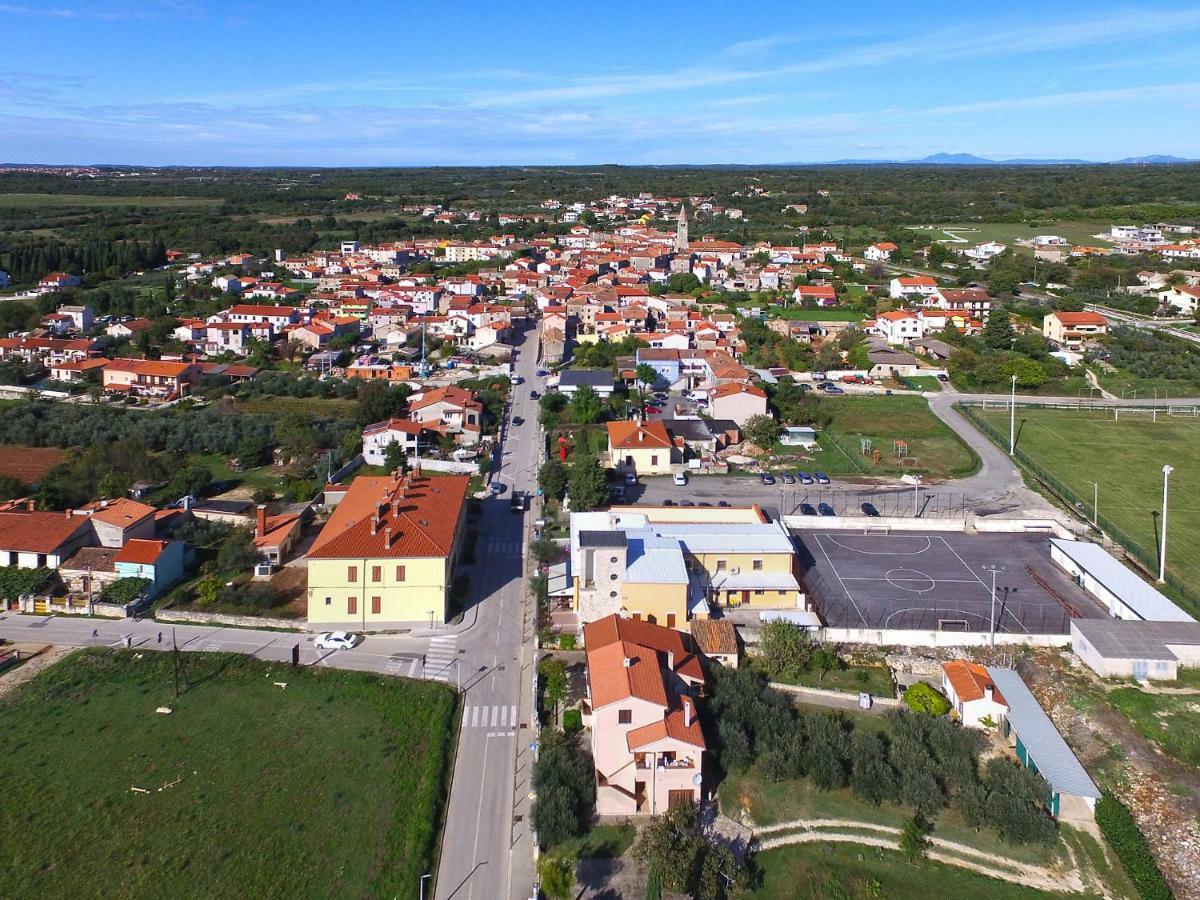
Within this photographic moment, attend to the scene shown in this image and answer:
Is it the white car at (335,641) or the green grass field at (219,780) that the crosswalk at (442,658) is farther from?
the white car at (335,641)

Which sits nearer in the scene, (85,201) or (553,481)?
(553,481)

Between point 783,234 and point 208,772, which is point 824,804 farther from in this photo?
point 783,234

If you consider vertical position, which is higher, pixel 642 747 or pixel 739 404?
pixel 739 404

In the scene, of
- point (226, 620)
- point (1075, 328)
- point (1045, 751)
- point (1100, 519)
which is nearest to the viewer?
point (1045, 751)

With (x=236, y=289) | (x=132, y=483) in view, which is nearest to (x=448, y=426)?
(x=132, y=483)

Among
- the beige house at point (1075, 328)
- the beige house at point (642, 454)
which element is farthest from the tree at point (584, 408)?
the beige house at point (1075, 328)

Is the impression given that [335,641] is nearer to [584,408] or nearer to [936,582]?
[936,582]

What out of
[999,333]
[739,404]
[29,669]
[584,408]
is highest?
[999,333]

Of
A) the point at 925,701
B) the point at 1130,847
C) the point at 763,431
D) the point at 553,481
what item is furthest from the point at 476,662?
the point at 763,431
